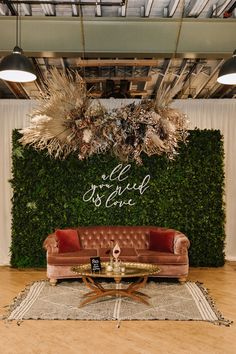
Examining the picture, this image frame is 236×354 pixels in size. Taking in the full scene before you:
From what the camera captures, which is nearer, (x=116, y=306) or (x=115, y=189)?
(x=116, y=306)

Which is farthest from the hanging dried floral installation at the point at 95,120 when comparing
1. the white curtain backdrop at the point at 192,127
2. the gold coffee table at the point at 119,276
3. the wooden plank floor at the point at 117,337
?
the wooden plank floor at the point at 117,337

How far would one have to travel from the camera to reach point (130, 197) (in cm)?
849

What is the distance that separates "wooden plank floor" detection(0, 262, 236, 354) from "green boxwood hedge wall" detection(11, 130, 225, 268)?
288 centimetres

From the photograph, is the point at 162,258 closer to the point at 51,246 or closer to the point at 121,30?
the point at 51,246

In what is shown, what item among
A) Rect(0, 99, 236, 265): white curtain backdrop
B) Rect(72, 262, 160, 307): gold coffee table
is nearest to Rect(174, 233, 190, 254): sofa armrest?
Rect(72, 262, 160, 307): gold coffee table

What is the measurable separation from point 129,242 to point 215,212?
71.2 inches

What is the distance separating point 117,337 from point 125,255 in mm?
2710

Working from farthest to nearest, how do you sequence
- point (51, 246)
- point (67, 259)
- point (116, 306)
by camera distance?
point (51, 246)
point (67, 259)
point (116, 306)

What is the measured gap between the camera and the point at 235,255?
9391 millimetres

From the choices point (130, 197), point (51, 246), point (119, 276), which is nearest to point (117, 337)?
point (119, 276)

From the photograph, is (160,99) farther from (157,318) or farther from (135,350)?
(135,350)

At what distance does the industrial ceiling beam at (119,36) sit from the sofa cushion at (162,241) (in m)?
3.05

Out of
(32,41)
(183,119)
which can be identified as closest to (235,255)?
(183,119)

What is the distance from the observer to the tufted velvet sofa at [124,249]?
23.3 ft
